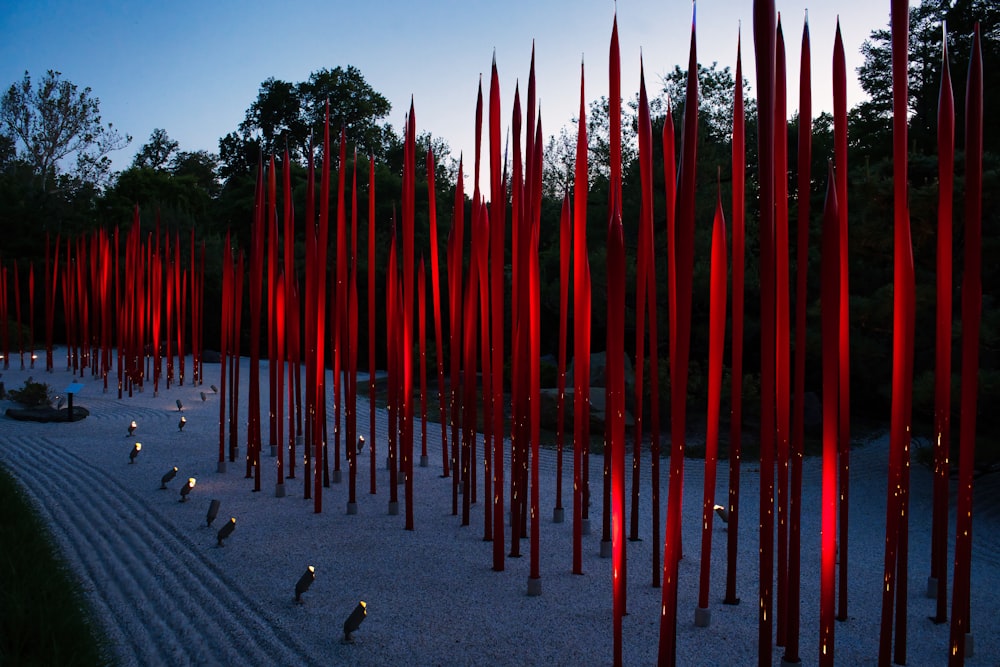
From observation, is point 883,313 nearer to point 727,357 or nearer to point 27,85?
point 727,357

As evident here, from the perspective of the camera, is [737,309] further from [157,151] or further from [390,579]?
[157,151]

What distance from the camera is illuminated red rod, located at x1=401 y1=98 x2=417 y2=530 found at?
4.36 m

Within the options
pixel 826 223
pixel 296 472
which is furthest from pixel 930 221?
pixel 296 472

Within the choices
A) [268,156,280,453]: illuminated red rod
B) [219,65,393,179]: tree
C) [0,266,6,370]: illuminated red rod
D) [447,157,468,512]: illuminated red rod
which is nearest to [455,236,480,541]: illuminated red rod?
[447,157,468,512]: illuminated red rod

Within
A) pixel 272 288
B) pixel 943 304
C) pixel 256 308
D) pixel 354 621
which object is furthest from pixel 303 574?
pixel 943 304

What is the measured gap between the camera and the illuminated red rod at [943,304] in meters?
2.43

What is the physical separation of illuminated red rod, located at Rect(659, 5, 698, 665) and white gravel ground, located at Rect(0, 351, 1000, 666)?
27.4 inches

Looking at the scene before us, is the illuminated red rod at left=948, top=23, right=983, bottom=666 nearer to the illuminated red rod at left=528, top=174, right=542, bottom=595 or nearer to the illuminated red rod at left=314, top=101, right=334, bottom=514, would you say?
the illuminated red rod at left=528, top=174, right=542, bottom=595

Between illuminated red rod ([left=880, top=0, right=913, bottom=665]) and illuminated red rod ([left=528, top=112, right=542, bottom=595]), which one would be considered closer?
illuminated red rod ([left=880, top=0, right=913, bottom=665])

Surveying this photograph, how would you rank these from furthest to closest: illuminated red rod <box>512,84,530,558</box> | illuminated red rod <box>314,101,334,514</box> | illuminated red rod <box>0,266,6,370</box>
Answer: illuminated red rod <box>0,266,6,370</box> < illuminated red rod <box>314,101,334,514</box> < illuminated red rod <box>512,84,530,558</box>

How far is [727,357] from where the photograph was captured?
33.8ft

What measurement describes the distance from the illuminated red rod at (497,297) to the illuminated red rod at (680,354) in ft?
4.82

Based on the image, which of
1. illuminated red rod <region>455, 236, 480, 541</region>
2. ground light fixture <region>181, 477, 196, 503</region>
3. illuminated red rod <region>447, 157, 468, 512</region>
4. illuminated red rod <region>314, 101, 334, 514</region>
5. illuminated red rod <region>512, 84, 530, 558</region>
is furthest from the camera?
ground light fixture <region>181, 477, 196, 503</region>

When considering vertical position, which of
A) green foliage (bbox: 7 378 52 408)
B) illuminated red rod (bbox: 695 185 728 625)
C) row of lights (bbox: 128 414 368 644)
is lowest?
row of lights (bbox: 128 414 368 644)
